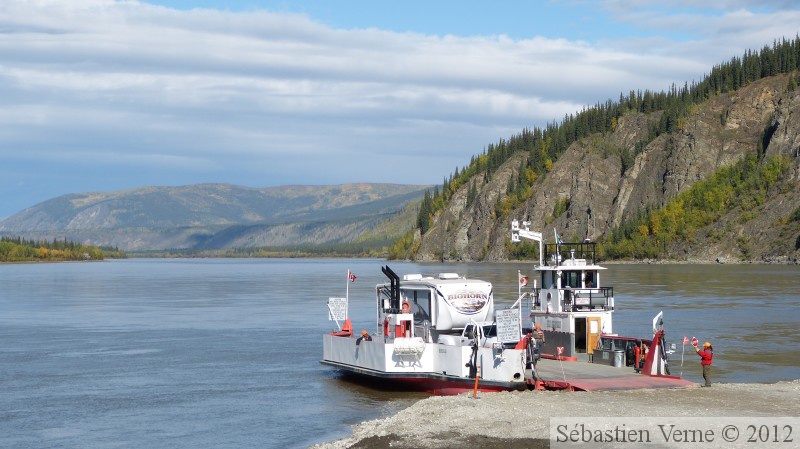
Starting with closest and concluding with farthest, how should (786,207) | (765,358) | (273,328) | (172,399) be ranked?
1. (172,399)
2. (765,358)
3. (273,328)
4. (786,207)

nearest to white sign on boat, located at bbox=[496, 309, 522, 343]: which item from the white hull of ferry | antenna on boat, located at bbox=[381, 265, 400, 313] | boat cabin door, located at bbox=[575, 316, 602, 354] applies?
the white hull of ferry

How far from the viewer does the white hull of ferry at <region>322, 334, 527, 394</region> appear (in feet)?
121

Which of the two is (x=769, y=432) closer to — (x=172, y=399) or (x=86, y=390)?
(x=172, y=399)

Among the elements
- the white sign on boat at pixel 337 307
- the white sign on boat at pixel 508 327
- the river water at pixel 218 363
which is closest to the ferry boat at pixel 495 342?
the white sign on boat at pixel 508 327

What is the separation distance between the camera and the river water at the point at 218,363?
36125 millimetres

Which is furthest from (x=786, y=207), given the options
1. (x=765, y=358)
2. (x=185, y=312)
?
(x=765, y=358)

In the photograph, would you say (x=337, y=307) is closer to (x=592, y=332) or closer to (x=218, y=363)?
(x=218, y=363)

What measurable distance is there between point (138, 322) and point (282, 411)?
141 feet

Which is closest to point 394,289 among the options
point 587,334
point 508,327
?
point 508,327

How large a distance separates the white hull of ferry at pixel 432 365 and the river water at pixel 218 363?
866 mm

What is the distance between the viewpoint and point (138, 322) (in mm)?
79062

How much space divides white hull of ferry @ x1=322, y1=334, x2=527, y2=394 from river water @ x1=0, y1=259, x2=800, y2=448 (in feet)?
2.84

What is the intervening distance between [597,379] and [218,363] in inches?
951

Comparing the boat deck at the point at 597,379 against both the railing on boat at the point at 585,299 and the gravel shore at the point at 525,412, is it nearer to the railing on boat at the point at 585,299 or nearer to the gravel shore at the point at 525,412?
the gravel shore at the point at 525,412
